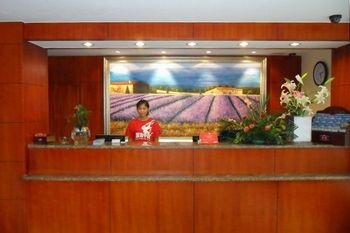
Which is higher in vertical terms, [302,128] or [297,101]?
[297,101]

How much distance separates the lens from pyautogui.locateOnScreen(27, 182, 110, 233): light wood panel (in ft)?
10.4

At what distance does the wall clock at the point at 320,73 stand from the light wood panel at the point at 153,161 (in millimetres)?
2869

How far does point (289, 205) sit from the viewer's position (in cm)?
316

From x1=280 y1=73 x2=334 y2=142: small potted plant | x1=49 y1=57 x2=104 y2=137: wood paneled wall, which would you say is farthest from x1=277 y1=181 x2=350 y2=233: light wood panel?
x1=49 y1=57 x2=104 y2=137: wood paneled wall

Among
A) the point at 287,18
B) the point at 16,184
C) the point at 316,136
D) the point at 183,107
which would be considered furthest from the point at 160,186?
the point at 183,107

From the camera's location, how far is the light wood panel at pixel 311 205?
10.4 feet

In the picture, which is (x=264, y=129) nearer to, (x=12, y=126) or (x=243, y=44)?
(x=243, y=44)

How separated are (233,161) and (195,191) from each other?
52cm

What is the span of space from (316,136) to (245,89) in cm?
239

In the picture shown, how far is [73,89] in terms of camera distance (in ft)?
18.6

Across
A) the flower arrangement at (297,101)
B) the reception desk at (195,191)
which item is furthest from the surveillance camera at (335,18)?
the reception desk at (195,191)

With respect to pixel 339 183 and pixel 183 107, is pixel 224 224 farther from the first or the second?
pixel 183 107

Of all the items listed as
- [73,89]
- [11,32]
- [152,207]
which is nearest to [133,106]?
[73,89]

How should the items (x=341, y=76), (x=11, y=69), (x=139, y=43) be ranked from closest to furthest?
(x=11, y=69) < (x=139, y=43) < (x=341, y=76)
